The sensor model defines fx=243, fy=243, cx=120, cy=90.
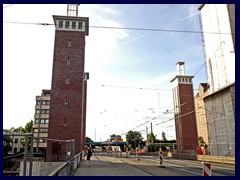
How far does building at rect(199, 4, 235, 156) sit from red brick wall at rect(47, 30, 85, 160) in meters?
17.0

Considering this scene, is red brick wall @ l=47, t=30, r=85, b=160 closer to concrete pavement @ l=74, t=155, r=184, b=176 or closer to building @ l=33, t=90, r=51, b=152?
concrete pavement @ l=74, t=155, r=184, b=176

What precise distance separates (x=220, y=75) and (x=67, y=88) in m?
20.1

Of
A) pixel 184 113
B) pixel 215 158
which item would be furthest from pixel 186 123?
pixel 215 158

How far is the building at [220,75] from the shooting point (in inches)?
914

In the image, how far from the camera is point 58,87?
3431 centimetres

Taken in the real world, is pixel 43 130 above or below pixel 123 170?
above

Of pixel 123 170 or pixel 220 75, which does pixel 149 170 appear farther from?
pixel 220 75

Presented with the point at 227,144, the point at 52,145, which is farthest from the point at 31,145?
the point at 52,145

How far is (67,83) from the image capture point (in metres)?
34.5

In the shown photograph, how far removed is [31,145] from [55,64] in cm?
3036

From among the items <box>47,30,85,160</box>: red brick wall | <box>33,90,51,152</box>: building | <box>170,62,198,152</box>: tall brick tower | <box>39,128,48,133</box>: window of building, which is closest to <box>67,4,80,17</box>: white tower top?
<box>47,30,85,160</box>: red brick wall

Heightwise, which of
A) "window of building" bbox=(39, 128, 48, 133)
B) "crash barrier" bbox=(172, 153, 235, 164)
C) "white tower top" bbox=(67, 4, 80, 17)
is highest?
"white tower top" bbox=(67, 4, 80, 17)

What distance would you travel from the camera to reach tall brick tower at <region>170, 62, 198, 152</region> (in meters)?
51.6

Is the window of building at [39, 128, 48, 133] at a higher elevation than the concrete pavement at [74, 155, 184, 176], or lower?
higher
